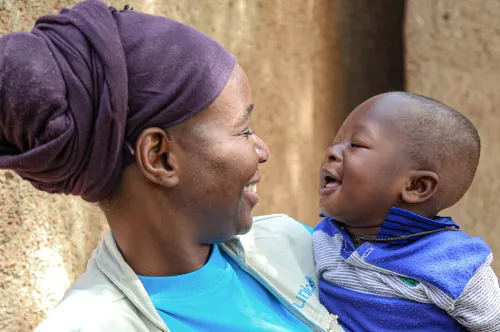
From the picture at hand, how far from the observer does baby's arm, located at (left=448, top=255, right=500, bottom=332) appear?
177cm

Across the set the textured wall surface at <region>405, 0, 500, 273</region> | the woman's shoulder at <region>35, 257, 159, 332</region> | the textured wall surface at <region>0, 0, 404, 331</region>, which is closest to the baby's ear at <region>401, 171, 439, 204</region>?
the woman's shoulder at <region>35, 257, 159, 332</region>

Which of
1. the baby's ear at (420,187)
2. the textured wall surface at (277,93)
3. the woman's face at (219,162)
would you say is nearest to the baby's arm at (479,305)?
the baby's ear at (420,187)

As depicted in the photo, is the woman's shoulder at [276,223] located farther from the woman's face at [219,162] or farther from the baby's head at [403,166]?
the woman's face at [219,162]

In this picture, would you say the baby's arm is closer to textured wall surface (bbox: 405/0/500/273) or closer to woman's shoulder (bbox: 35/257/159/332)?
woman's shoulder (bbox: 35/257/159/332)

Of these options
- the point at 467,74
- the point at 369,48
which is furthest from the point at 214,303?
the point at 369,48

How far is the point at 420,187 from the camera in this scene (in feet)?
6.56

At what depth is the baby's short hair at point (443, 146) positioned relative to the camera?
1997mm

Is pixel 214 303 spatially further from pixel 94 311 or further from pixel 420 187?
pixel 420 187

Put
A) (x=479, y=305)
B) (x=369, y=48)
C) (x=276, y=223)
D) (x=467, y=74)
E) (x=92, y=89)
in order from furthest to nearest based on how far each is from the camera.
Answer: (x=369, y=48) → (x=467, y=74) → (x=276, y=223) → (x=479, y=305) → (x=92, y=89)

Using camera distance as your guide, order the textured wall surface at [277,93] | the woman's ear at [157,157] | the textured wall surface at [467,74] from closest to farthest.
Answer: the woman's ear at [157,157] < the textured wall surface at [277,93] < the textured wall surface at [467,74]

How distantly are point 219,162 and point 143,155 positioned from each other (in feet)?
0.58

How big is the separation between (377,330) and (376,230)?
0.30 metres

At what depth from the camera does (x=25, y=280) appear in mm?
2602

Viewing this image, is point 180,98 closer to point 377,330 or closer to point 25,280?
point 377,330
